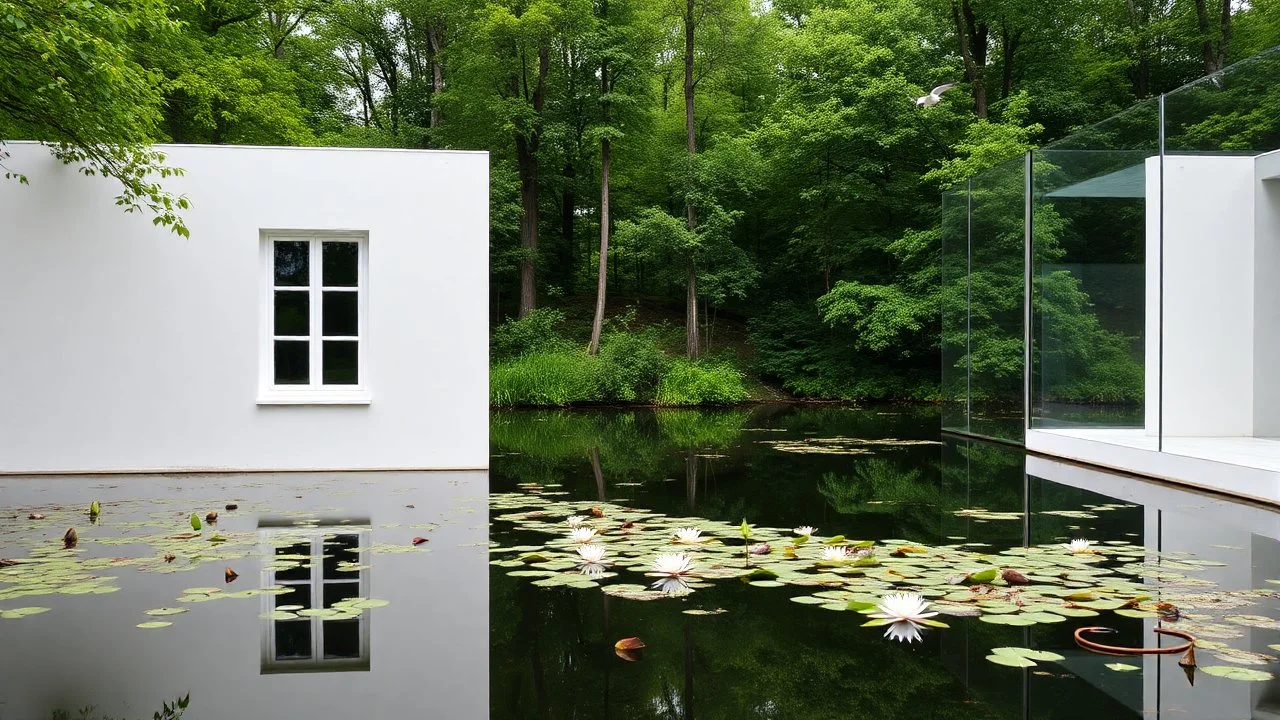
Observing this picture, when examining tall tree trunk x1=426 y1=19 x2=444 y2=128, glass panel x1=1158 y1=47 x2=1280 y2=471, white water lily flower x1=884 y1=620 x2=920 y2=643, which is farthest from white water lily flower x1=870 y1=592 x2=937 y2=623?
tall tree trunk x1=426 y1=19 x2=444 y2=128

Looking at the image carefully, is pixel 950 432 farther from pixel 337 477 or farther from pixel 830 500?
pixel 337 477

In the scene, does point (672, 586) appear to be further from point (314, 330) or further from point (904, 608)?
point (314, 330)

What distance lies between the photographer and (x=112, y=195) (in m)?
7.33

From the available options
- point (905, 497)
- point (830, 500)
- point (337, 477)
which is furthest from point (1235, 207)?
point (337, 477)

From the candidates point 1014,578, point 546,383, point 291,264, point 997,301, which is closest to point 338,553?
point 1014,578

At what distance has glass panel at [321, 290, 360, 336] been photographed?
25.0 ft

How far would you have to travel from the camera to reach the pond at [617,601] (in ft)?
8.22

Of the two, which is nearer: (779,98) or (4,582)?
(4,582)

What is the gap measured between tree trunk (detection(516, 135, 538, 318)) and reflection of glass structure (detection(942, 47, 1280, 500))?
42.7 ft

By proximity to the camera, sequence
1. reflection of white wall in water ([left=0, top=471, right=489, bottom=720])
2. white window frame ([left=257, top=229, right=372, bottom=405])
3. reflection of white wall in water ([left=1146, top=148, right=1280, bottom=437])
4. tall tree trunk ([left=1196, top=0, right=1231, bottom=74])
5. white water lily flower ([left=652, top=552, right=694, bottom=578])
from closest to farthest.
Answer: reflection of white wall in water ([left=0, top=471, right=489, bottom=720]) → white water lily flower ([left=652, top=552, right=694, bottom=578]) → reflection of white wall in water ([left=1146, top=148, right=1280, bottom=437]) → white window frame ([left=257, top=229, right=372, bottom=405]) → tall tree trunk ([left=1196, top=0, right=1231, bottom=74])

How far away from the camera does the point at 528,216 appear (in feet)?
72.9

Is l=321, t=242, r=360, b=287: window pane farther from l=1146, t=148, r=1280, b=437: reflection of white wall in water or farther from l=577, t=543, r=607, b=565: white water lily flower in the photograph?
l=1146, t=148, r=1280, b=437: reflection of white wall in water

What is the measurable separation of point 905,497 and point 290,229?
503 cm

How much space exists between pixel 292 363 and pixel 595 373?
35.5ft
